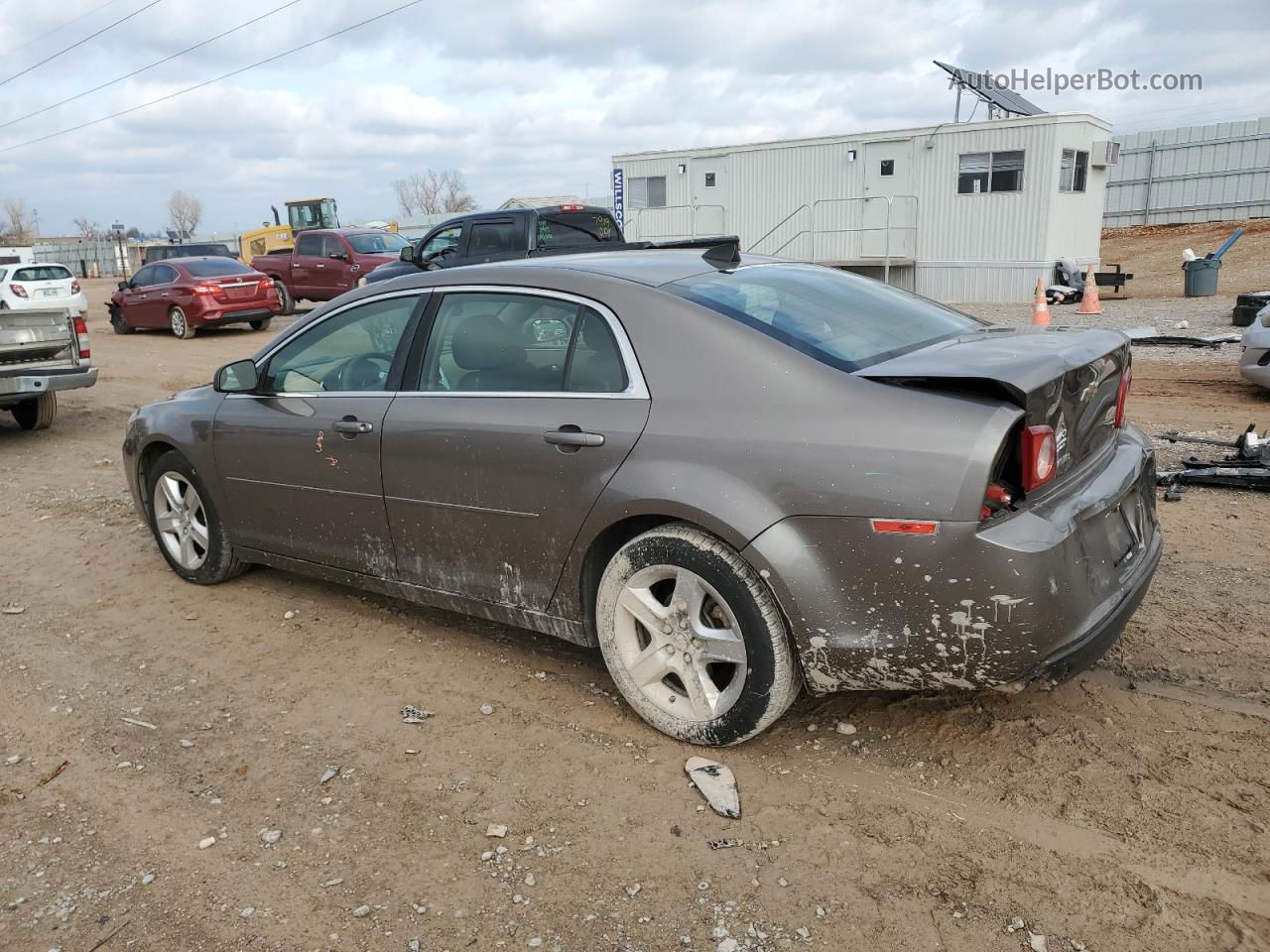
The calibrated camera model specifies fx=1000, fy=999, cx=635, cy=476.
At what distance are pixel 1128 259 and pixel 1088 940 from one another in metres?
31.7

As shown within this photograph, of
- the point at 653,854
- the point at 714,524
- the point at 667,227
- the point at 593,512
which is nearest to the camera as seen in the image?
the point at 653,854

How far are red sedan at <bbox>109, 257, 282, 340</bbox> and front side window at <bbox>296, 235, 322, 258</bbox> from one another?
2057mm

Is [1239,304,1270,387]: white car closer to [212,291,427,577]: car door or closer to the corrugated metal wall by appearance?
[212,291,427,577]: car door

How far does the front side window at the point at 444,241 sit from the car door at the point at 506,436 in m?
10.8

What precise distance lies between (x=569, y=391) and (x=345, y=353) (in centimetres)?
138

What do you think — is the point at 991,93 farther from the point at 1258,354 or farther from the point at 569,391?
the point at 569,391

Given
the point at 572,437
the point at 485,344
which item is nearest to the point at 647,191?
the point at 485,344

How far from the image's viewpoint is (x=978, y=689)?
2.90m

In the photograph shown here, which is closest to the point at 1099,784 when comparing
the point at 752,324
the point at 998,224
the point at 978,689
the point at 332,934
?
the point at 978,689

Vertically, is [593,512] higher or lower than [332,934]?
higher

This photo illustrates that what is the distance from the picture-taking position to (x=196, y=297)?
1789cm

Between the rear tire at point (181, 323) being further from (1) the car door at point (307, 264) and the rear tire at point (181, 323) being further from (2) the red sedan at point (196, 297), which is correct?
(1) the car door at point (307, 264)

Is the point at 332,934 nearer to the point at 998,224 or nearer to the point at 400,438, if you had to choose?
the point at 400,438

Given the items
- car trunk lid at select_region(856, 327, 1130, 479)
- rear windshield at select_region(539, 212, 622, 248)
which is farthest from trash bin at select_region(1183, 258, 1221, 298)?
car trunk lid at select_region(856, 327, 1130, 479)
